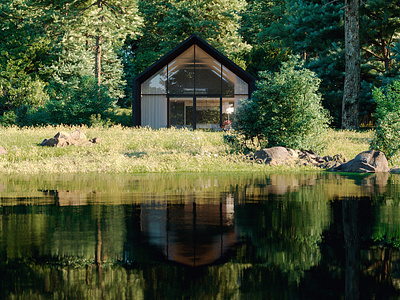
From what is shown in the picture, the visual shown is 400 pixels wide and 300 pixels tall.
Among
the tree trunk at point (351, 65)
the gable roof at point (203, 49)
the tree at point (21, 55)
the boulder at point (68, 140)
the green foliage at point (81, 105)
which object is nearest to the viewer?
the boulder at point (68, 140)

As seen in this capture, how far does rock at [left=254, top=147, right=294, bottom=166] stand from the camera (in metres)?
20.3

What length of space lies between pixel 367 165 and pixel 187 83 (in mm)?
23025

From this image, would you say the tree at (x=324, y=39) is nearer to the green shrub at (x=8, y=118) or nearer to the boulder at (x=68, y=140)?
the boulder at (x=68, y=140)

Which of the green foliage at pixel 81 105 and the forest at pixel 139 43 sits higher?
the forest at pixel 139 43

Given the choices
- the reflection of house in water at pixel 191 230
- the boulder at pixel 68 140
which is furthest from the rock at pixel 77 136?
the reflection of house in water at pixel 191 230

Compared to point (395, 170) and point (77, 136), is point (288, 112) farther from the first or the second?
point (77, 136)

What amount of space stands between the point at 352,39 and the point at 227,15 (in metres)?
19.1

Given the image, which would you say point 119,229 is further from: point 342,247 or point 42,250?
point 342,247

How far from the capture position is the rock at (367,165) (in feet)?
62.4

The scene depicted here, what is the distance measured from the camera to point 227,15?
167 ft

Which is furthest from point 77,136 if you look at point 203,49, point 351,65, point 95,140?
point 351,65

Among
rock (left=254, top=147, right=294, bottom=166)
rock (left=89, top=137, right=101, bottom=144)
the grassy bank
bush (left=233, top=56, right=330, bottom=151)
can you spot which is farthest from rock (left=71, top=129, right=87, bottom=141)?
rock (left=254, top=147, right=294, bottom=166)

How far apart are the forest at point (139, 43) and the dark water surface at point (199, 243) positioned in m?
18.9

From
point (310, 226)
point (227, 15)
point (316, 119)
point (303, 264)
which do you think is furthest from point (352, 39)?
point (303, 264)
